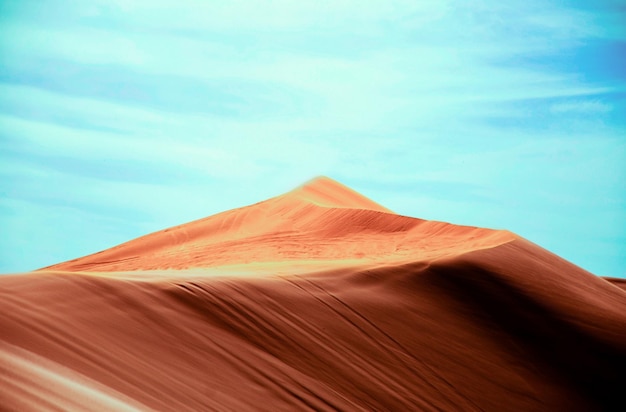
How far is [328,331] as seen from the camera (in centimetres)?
1097

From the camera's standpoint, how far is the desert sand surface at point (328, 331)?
7336 millimetres

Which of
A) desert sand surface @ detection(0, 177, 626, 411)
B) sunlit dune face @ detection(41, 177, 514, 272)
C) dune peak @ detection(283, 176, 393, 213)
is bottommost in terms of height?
desert sand surface @ detection(0, 177, 626, 411)

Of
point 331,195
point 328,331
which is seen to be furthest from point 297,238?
point 328,331

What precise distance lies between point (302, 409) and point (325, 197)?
55.7ft

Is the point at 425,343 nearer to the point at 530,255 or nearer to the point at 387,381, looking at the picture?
the point at 387,381

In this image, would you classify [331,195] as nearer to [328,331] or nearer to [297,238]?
[297,238]

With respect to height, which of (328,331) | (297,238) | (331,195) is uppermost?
(331,195)

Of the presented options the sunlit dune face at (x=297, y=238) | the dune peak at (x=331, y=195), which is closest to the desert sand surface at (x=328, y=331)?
the sunlit dune face at (x=297, y=238)

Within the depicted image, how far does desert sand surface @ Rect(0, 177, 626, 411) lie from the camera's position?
7336 mm

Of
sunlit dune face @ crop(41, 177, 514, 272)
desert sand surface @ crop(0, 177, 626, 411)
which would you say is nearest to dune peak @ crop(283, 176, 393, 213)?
sunlit dune face @ crop(41, 177, 514, 272)

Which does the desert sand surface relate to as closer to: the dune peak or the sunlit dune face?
the sunlit dune face

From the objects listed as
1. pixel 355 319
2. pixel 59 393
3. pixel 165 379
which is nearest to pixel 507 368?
pixel 355 319

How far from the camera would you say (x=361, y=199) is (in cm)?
2641

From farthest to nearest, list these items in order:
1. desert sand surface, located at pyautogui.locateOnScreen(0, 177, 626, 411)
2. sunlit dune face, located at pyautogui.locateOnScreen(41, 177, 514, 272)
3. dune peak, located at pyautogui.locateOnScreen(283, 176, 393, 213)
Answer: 1. dune peak, located at pyautogui.locateOnScreen(283, 176, 393, 213)
2. sunlit dune face, located at pyautogui.locateOnScreen(41, 177, 514, 272)
3. desert sand surface, located at pyautogui.locateOnScreen(0, 177, 626, 411)
